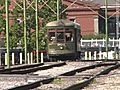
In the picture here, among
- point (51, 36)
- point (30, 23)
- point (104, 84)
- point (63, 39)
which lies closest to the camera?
point (104, 84)

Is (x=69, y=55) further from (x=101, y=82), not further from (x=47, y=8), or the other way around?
(x=101, y=82)

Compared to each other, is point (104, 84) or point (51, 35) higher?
point (51, 35)

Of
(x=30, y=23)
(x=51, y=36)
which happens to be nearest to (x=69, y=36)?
(x=51, y=36)

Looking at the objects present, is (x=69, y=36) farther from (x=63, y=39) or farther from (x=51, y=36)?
(x=51, y=36)

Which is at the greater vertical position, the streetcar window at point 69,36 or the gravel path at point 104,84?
the streetcar window at point 69,36

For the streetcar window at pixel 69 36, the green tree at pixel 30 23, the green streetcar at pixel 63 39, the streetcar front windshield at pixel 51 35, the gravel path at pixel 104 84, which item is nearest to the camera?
the gravel path at pixel 104 84

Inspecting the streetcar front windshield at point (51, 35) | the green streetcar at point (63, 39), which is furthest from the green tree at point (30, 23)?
the green streetcar at point (63, 39)

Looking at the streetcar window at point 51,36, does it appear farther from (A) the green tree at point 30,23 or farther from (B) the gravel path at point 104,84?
(B) the gravel path at point 104,84

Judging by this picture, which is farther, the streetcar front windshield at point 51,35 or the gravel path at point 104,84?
the streetcar front windshield at point 51,35

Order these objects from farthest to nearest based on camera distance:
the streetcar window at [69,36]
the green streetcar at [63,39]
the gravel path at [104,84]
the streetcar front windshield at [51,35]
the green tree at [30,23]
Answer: the green tree at [30,23], the streetcar front windshield at [51,35], the streetcar window at [69,36], the green streetcar at [63,39], the gravel path at [104,84]

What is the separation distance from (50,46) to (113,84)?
65.4 feet

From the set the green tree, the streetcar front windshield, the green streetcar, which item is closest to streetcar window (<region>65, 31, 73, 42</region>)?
the green streetcar

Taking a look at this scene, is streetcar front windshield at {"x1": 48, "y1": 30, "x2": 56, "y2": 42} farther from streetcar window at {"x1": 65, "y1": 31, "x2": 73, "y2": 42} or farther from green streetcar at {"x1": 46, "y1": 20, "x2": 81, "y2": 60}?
streetcar window at {"x1": 65, "y1": 31, "x2": 73, "y2": 42}

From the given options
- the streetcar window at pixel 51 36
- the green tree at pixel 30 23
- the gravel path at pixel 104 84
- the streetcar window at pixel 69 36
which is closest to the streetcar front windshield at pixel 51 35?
the streetcar window at pixel 51 36
